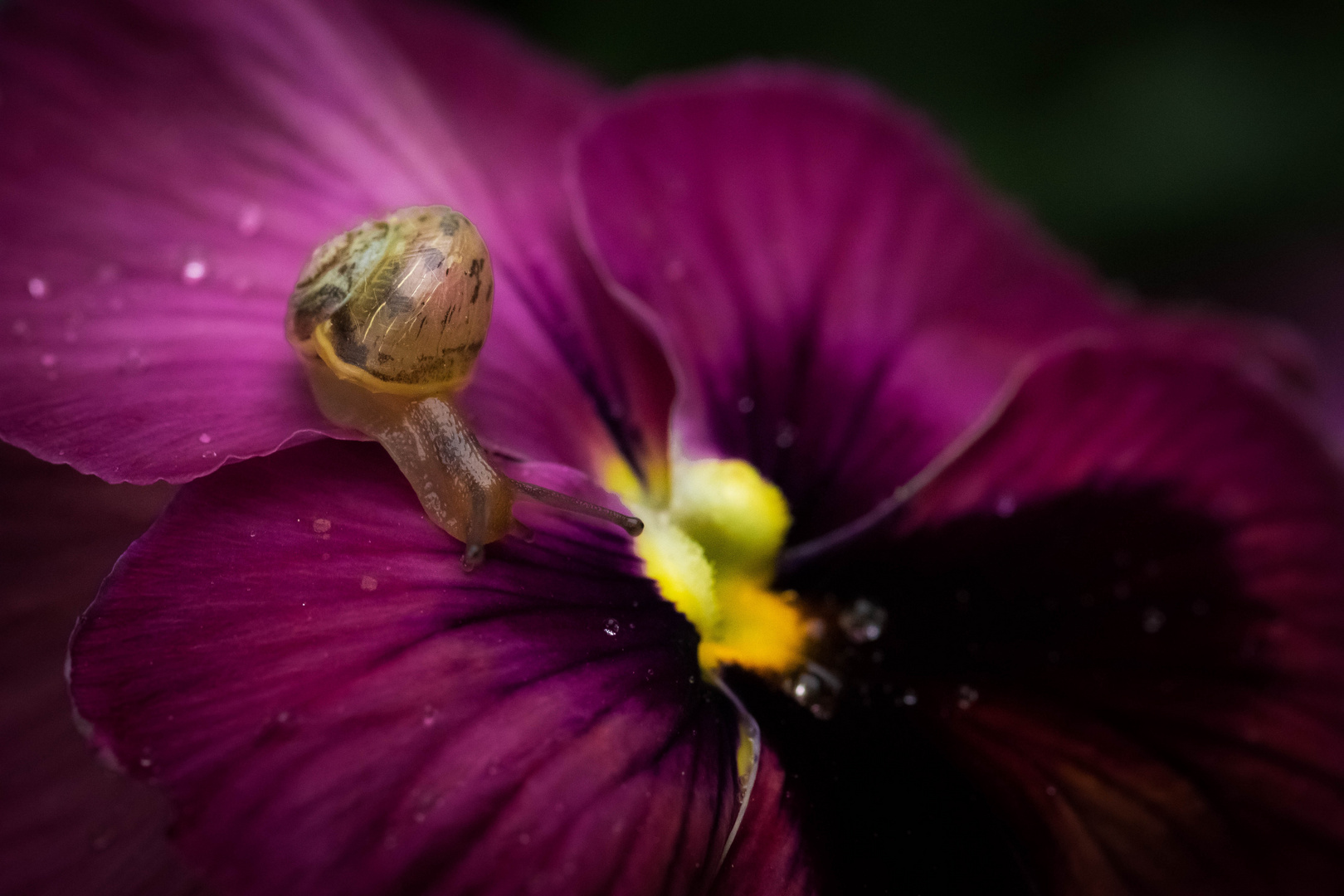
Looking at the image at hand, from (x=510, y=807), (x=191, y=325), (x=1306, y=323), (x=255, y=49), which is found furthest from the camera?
(x=1306, y=323)

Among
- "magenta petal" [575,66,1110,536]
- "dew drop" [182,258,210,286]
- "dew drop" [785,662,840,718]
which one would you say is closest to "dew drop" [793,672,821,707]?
"dew drop" [785,662,840,718]

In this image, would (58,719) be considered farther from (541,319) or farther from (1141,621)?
(1141,621)

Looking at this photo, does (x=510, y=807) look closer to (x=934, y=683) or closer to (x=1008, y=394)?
(x=934, y=683)

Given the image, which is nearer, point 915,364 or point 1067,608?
point 1067,608

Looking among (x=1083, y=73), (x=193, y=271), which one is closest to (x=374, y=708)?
(x=193, y=271)

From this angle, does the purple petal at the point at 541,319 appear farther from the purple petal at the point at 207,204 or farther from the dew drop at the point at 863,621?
the dew drop at the point at 863,621

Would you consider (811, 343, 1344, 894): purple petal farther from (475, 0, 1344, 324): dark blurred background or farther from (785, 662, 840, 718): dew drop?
(475, 0, 1344, 324): dark blurred background

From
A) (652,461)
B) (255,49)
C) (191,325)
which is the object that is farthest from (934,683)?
(255,49)
